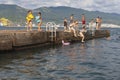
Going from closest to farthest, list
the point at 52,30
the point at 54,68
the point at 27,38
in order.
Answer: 1. the point at 54,68
2. the point at 27,38
3. the point at 52,30

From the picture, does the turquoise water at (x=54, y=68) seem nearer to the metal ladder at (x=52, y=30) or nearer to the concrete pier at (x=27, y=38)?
the concrete pier at (x=27, y=38)

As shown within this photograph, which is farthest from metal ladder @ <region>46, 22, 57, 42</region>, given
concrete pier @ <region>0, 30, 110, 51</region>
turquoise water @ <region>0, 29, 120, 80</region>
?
turquoise water @ <region>0, 29, 120, 80</region>

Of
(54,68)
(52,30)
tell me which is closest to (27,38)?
(52,30)

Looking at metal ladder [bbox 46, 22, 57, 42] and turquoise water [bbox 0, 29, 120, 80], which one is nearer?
turquoise water [bbox 0, 29, 120, 80]

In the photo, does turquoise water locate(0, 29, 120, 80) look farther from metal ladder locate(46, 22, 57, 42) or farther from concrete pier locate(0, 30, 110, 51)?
metal ladder locate(46, 22, 57, 42)

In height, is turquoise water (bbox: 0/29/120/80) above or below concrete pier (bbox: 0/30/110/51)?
below

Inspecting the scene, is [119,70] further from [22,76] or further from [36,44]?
[36,44]

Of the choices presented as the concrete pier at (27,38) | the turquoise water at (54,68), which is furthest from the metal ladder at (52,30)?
the turquoise water at (54,68)

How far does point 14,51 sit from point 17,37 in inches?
54.1

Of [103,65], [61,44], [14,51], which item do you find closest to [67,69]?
[103,65]

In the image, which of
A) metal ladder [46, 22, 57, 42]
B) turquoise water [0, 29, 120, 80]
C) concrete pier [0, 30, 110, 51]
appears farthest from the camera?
metal ladder [46, 22, 57, 42]

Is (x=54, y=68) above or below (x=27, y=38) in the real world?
below

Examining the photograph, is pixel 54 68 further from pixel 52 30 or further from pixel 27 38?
pixel 52 30

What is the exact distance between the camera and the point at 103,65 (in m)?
22.9
